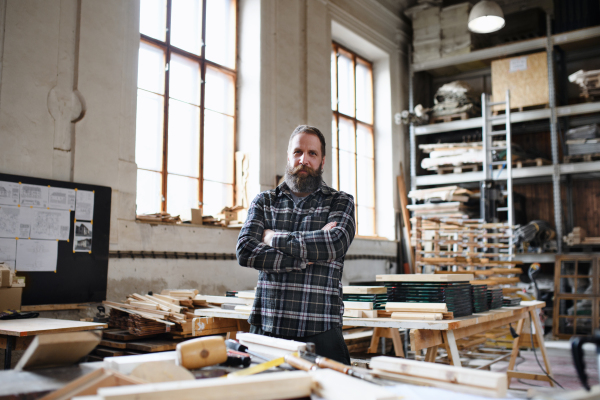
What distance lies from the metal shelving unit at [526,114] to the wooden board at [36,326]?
709 cm

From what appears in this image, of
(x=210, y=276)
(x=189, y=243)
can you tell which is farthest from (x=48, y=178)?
(x=210, y=276)

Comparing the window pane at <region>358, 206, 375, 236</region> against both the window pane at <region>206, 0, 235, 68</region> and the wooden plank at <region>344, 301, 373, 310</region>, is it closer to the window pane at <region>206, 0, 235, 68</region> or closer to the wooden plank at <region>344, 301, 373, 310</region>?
the window pane at <region>206, 0, 235, 68</region>

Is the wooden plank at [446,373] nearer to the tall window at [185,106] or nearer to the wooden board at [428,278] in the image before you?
the wooden board at [428,278]

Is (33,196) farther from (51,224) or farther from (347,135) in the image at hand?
(347,135)

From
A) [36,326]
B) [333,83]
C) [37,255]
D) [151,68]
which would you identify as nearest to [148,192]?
→ [151,68]

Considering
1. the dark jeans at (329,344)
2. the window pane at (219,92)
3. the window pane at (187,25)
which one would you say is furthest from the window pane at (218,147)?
the dark jeans at (329,344)

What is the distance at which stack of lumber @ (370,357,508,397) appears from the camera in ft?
4.20

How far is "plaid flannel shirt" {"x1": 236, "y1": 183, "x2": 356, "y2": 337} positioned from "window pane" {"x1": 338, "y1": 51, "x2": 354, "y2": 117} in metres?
6.94

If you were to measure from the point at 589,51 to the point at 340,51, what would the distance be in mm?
4357

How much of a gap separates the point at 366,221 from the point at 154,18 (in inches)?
206

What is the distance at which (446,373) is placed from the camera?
54.4 inches

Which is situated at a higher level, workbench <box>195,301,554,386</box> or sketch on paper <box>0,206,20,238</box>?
sketch on paper <box>0,206,20,238</box>

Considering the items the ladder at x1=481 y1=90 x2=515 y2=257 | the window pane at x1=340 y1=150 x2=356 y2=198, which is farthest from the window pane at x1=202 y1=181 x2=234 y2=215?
the ladder at x1=481 y1=90 x2=515 y2=257

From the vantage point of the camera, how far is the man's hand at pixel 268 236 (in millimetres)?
2512
